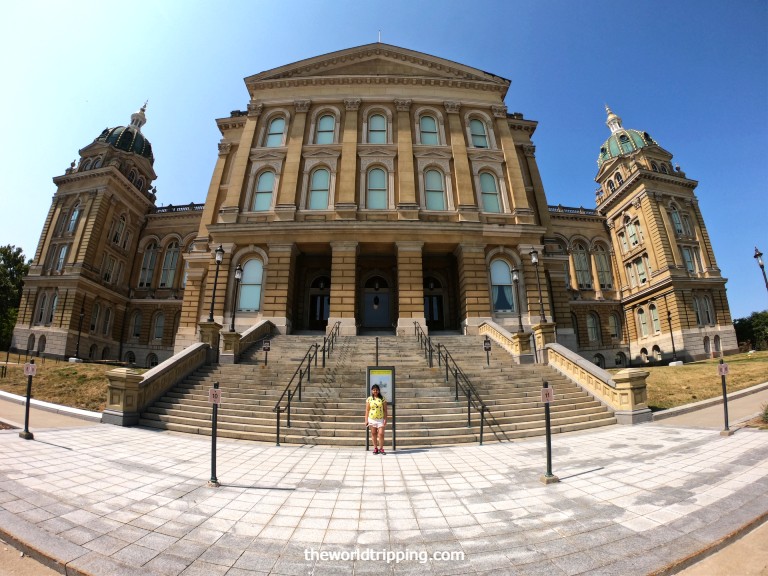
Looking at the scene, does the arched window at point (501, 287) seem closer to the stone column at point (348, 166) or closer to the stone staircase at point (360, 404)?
the stone staircase at point (360, 404)

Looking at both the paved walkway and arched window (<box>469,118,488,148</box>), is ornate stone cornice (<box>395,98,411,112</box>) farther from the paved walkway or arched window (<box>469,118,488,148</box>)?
the paved walkway

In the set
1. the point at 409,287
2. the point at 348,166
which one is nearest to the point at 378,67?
the point at 348,166

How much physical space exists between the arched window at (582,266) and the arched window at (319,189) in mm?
33343

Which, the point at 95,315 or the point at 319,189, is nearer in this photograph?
the point at 319,189

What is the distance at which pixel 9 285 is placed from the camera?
126ft

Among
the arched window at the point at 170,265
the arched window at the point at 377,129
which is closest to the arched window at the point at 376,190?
the arched window at the point at 377,129

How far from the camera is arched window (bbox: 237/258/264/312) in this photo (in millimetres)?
20078

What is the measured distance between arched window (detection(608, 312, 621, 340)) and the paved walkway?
1495 inches

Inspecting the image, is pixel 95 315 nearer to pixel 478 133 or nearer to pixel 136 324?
pixel 136 324

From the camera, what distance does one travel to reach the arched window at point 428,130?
24312mm

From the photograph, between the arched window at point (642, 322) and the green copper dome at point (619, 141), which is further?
the green copper dome at point (619, 141)

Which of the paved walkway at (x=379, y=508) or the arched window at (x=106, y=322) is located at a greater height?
the arched window at (x=106, y=322)

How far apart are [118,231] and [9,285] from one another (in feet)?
42.4

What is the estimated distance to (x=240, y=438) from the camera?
9.05 metres
